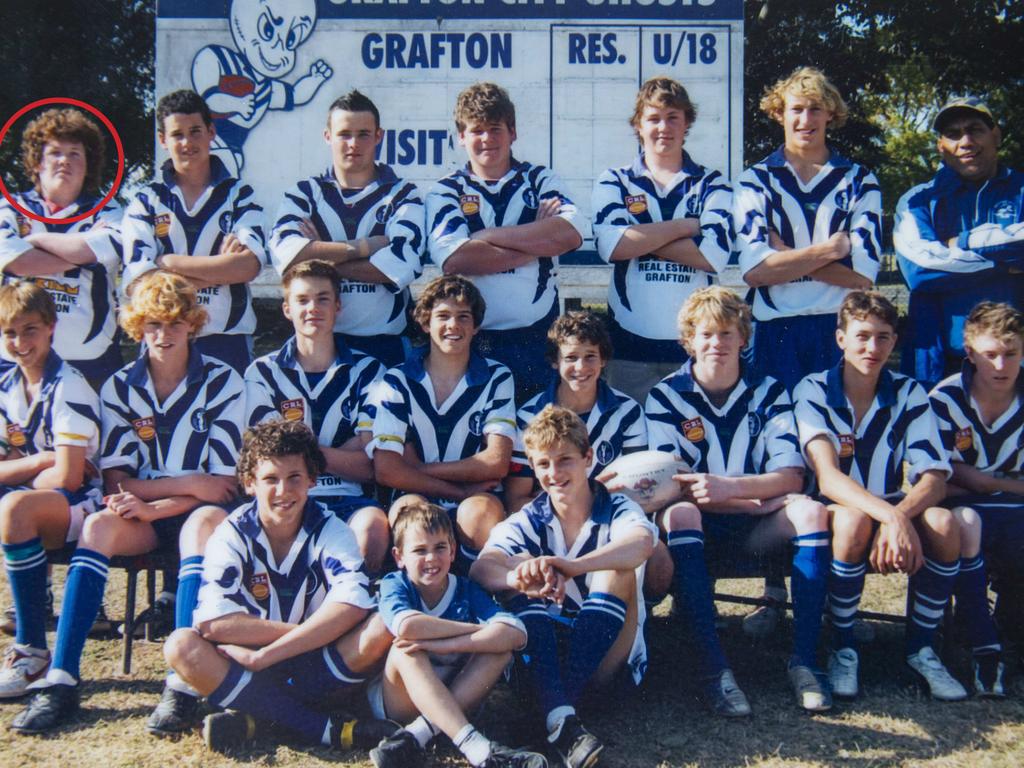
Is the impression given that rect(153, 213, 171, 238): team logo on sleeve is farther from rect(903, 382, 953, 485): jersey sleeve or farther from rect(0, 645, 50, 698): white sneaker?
rect(903, 382, 953, 485): jersey sleeve

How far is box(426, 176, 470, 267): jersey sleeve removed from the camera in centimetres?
460

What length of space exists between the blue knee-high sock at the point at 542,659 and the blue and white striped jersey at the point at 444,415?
30.9 inches

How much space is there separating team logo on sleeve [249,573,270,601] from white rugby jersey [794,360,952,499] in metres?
2.08

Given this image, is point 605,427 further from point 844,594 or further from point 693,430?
point 844,594

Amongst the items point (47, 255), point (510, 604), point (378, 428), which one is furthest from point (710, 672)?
point (47, 255)

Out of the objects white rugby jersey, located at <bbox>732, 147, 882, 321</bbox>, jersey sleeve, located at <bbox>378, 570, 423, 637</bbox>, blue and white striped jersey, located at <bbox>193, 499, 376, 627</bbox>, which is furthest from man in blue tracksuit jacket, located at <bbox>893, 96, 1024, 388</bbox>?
blue and white striped jersey, located at <bbox>193, 499, 376, 627</bbox>

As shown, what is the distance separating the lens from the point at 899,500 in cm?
414

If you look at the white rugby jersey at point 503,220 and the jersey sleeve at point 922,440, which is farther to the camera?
the white rugby jersey at point 503,220

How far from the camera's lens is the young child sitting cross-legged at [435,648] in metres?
3.22

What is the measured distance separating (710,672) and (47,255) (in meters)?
3.32

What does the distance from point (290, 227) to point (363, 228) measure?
322 millimetres

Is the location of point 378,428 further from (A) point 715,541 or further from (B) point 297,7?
(B) point 297,7

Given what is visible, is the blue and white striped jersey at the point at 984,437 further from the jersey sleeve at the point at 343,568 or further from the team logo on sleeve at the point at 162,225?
the team logo on sleeve at the point at 162,225

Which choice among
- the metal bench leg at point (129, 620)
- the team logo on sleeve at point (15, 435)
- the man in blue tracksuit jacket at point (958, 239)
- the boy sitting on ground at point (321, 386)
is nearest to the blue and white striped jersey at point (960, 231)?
the man in blue tracksuit jacket at point (958, 239)
